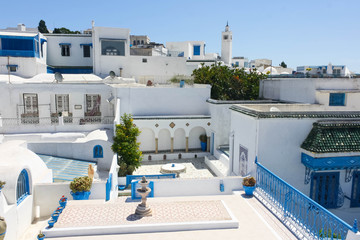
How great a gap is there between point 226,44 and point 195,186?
38808mm

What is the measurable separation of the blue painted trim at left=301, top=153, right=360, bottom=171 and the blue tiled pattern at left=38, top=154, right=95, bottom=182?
10613 mm

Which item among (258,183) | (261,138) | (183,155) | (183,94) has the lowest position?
(183,155)

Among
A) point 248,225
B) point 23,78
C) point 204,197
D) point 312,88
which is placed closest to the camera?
point 248,225

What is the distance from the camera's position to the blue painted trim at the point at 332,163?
1089cm

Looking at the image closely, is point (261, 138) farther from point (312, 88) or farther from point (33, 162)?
point (33, 162)

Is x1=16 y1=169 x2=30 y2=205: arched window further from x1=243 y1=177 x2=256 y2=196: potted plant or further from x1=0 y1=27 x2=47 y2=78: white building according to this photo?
x1=0 y1=27 x2=47 y2=78: white building

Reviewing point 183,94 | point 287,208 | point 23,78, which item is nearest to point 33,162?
point 287,208

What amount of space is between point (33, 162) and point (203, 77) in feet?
53.1

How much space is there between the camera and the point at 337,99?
17.0 meters

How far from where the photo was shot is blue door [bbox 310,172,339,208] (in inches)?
458

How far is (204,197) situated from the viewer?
1134 cm

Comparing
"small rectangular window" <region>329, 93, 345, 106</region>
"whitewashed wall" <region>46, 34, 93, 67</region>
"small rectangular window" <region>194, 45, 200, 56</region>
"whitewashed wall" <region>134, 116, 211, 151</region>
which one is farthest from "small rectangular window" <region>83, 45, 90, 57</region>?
"small rectangular window" <region>329, 93, 345, 106</region>

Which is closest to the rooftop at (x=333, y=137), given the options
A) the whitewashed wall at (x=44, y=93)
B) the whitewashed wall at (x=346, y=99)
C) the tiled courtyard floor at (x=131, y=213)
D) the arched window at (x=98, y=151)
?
the tiled courtyard floor at (x=131, y=213)

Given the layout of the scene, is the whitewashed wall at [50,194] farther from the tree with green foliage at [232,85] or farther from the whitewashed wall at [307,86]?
the tree with green foliage at [232,85]
